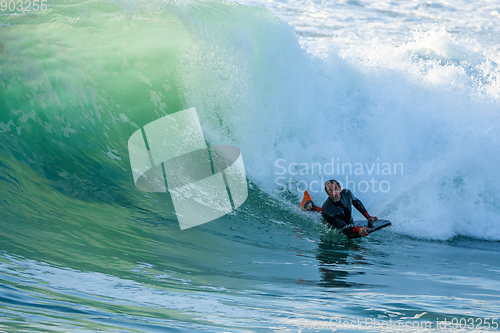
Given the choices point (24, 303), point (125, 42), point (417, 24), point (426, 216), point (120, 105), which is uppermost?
point (417, 24)

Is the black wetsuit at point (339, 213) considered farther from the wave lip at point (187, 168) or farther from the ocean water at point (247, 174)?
the wave lip at point (187, 168)

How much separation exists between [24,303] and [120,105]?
18.2ft

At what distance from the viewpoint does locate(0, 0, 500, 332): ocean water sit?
2.93 meters

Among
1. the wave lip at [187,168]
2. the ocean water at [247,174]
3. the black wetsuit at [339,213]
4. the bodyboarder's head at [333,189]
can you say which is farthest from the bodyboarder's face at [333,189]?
the wave lip at [187,168]

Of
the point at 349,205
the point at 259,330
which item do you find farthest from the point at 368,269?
the point at 259,330

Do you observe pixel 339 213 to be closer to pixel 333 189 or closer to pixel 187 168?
pixel 333 189

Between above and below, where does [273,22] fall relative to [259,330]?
above

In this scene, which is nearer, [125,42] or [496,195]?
[496,195]

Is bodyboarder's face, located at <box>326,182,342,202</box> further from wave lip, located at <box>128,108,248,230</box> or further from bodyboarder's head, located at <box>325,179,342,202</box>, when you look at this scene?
wave lip, located at <box>128,108,248,230</box>

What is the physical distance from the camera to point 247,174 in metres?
7.76

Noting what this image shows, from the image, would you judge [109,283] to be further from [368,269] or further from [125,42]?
[125,42]

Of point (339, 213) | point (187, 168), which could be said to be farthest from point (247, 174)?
point (339, 213)

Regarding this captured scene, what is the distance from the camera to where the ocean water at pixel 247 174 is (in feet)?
9.62

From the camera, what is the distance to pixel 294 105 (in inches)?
335
